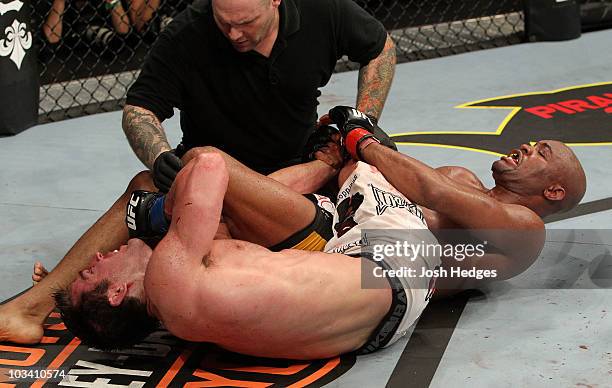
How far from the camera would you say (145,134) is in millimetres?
2893

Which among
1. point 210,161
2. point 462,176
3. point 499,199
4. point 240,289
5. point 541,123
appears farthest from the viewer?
point 541,123

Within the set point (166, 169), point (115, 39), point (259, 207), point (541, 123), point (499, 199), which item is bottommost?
point (541, 123)

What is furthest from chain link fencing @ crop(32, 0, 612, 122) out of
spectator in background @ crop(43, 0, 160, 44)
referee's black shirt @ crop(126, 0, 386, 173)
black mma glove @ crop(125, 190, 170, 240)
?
black mma glove @ crop(125, 190, 170, 240)

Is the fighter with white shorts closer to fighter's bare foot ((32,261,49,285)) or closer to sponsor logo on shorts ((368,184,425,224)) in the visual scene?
sponsor logo on shorts ((368,184,425,224))

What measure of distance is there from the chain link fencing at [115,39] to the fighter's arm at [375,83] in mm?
2026

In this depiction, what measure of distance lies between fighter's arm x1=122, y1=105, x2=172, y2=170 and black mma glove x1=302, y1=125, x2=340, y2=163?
1.62ft

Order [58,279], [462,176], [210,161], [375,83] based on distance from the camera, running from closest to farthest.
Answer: [210,161] → [58,279] → [462,176] → [375,83]

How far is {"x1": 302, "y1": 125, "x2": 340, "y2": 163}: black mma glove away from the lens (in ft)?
10.4

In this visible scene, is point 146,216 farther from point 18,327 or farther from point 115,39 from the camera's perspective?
point 115,39

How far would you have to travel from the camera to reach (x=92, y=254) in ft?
9.48

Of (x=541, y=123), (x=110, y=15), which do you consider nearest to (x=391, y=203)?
(x=541, y=123)

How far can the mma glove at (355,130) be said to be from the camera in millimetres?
2934

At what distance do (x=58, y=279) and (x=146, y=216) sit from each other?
35cm

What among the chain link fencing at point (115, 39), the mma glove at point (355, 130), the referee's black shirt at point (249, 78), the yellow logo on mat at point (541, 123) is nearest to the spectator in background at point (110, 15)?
the chain link fencing at point (115, 39)
